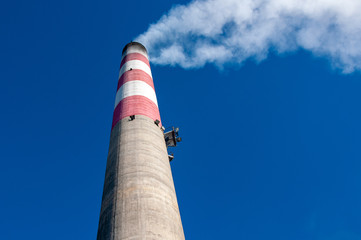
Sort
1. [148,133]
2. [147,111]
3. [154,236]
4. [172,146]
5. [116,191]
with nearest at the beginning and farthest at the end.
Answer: [154,236], [116,191], [148,133], [147,111], [172,146]

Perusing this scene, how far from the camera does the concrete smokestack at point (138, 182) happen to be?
647 cm

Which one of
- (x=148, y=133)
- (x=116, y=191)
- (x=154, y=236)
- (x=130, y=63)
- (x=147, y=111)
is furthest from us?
(x=130, y=63)

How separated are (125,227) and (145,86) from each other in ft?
26.5

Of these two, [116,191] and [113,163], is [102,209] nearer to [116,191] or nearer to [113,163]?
[116,191]

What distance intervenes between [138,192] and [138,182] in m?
0.36

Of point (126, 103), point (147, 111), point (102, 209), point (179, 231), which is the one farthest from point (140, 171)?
point (126, 103)

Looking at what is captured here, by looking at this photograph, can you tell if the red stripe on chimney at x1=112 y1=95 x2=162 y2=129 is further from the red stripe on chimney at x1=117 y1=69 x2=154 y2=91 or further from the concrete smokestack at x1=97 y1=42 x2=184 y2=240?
the red stripe on chimney at x1=117 y1=69 x2=154 y2=91

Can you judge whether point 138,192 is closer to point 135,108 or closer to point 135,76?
point 135,108

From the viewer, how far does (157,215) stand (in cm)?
671

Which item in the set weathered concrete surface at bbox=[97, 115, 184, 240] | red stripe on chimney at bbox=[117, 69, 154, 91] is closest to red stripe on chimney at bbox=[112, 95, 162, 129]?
weathered concrete surface at bbox=[97, 115, 184, 240]

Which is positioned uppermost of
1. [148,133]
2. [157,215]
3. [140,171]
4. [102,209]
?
[148,133]

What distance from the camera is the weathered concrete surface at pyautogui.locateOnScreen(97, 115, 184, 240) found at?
6418 millimetres

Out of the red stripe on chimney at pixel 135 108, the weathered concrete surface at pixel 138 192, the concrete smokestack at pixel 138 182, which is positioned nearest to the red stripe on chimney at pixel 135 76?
the concrete smokestack at pixel 138 182

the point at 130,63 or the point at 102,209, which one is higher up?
the point at 130,63
